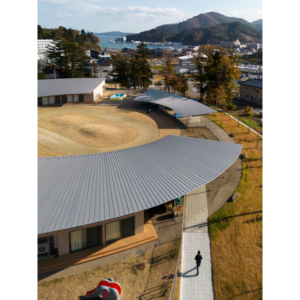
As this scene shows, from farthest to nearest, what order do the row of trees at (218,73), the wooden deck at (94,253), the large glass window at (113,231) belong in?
1. the row of trees at (218,73)
2. the large glass window at (113,231)
3. the wooden deck at (94,253)

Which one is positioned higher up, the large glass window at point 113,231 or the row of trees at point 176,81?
the row of trees at point 176,81

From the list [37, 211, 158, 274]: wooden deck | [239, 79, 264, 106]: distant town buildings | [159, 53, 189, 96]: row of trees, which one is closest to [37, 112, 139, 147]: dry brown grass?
[37, 211, 158, 274]: wooden deck

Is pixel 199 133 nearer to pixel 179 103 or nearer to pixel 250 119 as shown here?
pixel 179 103

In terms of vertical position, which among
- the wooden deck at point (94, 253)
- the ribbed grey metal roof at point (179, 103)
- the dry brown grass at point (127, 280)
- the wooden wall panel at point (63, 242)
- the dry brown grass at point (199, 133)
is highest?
the ribbed grey metal roof at point (179, 103)

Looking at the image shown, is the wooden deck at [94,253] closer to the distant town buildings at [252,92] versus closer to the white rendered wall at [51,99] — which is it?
the white rendered wall at [51,99]

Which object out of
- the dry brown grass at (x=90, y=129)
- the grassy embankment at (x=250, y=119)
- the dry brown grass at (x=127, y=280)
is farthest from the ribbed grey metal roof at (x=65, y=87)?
the dry brown grass at (x=127, y=280)
